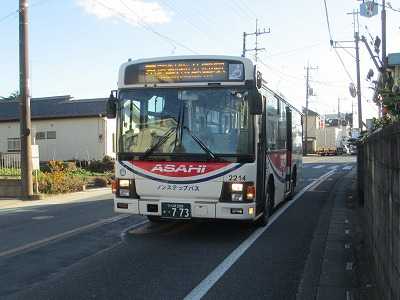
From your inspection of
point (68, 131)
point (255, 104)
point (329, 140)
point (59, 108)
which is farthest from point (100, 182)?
point (329, 140)

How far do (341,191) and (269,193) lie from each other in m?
9.35

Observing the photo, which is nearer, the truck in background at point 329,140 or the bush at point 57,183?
the bush at point 57,183

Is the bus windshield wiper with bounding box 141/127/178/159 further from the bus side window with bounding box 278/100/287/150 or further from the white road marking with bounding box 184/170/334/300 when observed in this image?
the bus side window with bounding box 278/100/287/150

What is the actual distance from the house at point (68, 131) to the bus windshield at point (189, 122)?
25605 millimetres

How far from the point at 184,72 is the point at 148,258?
3523 mm

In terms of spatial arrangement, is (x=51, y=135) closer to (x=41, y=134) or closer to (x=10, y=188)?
(x=41, y=134)

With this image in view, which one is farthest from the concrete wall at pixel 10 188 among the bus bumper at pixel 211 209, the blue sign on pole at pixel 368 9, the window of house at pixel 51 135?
the window of house at pixel 51 135

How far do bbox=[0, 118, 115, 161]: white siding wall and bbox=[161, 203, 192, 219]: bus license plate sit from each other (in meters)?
26.3

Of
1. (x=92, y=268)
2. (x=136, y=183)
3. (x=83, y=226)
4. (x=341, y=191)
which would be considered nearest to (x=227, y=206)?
(x=136, y=183)

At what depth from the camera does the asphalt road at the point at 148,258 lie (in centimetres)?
677

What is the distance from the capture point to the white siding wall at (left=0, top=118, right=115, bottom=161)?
35.9 m

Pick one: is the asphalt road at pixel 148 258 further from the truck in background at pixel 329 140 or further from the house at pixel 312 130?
the house at pixel 312 130

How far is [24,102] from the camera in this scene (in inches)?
777

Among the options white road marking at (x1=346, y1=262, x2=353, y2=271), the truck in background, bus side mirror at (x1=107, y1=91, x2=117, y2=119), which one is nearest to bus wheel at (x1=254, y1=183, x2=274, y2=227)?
white road marking at (x1=346, y1=262, x2=353, y2=271)
